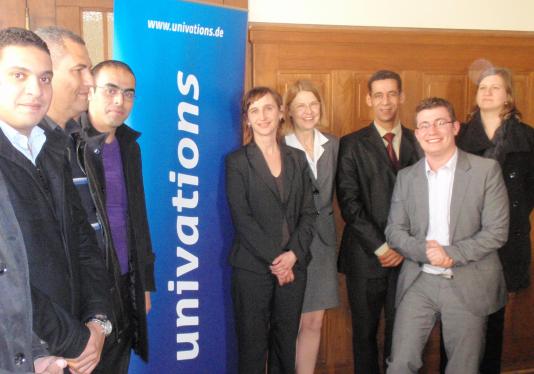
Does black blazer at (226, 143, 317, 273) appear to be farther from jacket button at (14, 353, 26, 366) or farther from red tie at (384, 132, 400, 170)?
jacket button at (14, 353, 26, 366)

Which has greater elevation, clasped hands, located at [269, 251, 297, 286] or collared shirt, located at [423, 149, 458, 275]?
collared shirt, located at [423, 149, 458, 275]

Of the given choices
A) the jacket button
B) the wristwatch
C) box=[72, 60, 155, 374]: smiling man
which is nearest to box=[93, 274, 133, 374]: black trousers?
box=[72, 60, 155, 374]: smiling man

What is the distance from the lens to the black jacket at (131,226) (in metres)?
1.92

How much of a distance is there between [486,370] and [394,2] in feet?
6.98

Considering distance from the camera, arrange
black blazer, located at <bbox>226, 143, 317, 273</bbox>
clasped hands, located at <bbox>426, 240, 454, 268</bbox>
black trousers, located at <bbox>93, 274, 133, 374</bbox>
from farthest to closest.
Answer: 1. black blazer, located at <bbox>226, 143, 317, 273</bbox>
2. clasped hands, located at <bbox>426, 240, 454, 268</bbox>
3. black trousers, located at <bbox>93, 274, 133, 374</bbox>

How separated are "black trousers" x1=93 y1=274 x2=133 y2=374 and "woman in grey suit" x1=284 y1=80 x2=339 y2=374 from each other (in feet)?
3.25

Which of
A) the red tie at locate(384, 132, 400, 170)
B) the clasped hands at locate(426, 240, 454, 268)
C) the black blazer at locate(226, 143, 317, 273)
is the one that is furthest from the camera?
the red tie at locate(384, 132, 400, 170)

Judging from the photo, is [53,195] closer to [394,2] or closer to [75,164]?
[75,164]

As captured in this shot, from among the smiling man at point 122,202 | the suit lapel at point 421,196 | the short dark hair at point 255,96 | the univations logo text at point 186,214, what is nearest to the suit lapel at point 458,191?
the suit lapel at point 421,196

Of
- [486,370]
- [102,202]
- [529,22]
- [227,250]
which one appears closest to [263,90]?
[227,250]

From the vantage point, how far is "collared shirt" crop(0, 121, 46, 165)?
144 cm

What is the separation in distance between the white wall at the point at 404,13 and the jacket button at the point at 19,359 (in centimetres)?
227

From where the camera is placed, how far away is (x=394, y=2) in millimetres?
3385

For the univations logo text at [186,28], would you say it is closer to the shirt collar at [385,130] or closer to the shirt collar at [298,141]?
the shirt collar at [298,141]
